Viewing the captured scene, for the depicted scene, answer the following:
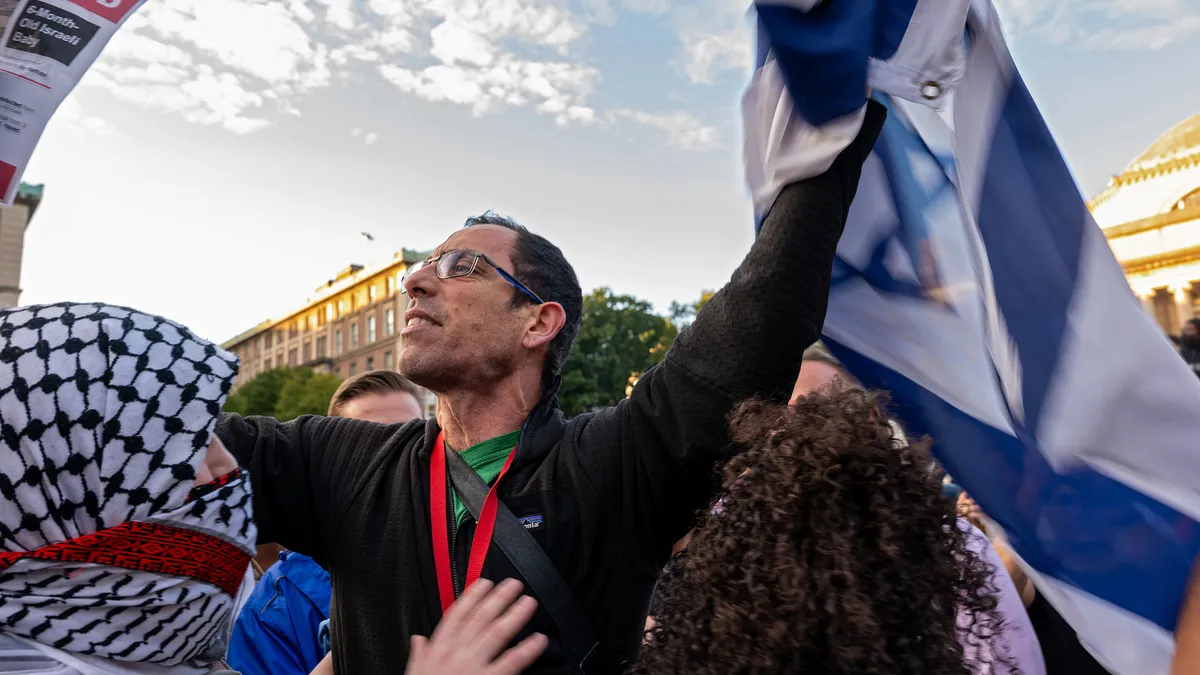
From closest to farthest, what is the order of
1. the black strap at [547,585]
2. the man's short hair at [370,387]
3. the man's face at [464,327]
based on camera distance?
the black strap at [547,585]
the man's face at [464,327]
the man's short hair at [370,387]

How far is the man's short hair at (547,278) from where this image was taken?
2244 millimetres

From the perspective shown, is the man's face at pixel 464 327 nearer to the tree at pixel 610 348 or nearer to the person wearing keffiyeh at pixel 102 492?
the person wearing keffiyeh at pixel 102 492

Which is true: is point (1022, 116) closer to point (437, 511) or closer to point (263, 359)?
point (437, 511)

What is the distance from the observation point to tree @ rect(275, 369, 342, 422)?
4275cm

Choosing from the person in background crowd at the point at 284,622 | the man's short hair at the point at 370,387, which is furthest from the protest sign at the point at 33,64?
the man's short hair at the point at 370,387

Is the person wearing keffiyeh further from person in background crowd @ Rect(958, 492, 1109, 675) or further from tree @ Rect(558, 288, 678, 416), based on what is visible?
tree @ Rect(558, 288, 678, 416)

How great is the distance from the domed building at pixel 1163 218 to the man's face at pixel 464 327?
25788 mm

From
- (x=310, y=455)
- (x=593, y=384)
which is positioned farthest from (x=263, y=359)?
(x=310, y=455)

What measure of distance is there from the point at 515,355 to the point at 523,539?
0.60 metres

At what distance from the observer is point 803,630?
992mm

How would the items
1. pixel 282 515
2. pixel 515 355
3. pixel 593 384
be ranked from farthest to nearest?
1. pixel 593 384
2. pixel 515 355
3. pixel 282 515

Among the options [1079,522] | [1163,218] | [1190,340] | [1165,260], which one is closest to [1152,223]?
[1163,218]

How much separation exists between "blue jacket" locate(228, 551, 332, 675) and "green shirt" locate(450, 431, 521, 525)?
1.36m

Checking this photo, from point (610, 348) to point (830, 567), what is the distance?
33.5 meters
